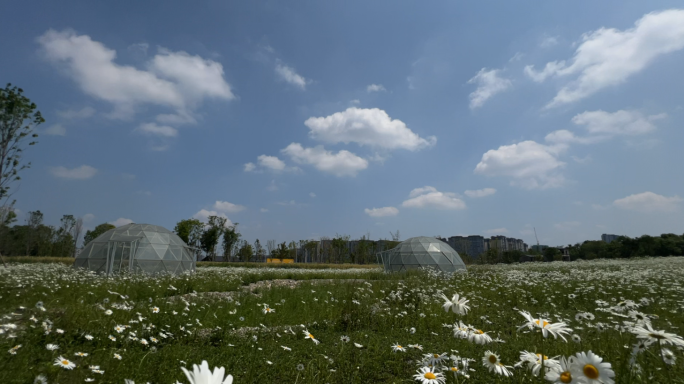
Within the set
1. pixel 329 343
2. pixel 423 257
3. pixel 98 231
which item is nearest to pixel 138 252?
pixel 423 257

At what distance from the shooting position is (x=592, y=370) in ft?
4.82

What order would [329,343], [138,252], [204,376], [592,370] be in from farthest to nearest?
[138,252] < [329,343] < [592,370] < [204,376]

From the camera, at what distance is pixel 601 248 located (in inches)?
1766

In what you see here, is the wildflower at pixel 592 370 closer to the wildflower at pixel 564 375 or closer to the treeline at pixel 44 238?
the wildflower at pixel 564 375

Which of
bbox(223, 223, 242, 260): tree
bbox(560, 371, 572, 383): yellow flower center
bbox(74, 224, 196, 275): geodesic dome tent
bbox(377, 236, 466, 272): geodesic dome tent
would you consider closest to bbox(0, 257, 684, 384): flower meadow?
bbox(560, 371, 572, 383): yellow flower center

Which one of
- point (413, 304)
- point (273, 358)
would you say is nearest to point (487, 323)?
point (413, 304)

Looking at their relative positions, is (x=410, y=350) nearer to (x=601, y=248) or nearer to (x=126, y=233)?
(x=126, y=233)

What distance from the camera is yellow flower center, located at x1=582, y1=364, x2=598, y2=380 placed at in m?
1.46

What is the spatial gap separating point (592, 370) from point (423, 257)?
934 inches

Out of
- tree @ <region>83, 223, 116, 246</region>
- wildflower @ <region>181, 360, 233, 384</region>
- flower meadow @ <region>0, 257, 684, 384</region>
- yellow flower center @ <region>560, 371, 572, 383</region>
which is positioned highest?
tree @ <region>83, 223, 116, 246</region>

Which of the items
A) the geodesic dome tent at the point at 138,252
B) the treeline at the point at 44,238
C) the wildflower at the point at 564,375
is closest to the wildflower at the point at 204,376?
the wildflower at the point at 564,375

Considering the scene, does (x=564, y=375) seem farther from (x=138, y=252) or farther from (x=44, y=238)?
(x=44, y=238)

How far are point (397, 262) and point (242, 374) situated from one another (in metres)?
22.1

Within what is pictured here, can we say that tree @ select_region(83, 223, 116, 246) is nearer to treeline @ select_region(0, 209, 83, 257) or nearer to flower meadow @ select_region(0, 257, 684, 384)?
treeline @ select_region(0, 209, 83, 257)
